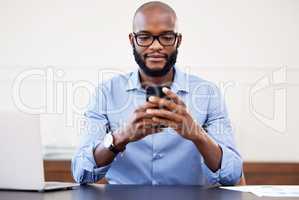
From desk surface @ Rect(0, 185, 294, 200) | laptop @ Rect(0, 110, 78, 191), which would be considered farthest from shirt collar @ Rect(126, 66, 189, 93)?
laptop @ Rect(0, 110, 78, 191)

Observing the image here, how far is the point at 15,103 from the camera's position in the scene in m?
3.24

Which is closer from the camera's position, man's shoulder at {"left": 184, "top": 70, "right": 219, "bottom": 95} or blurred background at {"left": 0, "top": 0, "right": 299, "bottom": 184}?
man's shoulder at {"left": 184, "top": 70, "right": 219, "bottom": 95}

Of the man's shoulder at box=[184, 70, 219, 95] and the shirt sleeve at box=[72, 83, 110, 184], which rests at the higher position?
the man's shoulder at box=[184, 70, 219, 95]

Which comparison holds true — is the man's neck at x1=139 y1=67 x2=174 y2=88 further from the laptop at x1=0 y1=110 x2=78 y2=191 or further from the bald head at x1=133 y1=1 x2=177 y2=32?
the laptop at x1=0 y1=110 x2=78 y2=191

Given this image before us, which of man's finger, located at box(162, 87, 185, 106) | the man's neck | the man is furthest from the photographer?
the man's neck

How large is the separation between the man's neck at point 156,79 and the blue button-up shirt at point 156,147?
0.02 meters

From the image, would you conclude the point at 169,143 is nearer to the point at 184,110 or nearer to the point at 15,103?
the point at 184,110

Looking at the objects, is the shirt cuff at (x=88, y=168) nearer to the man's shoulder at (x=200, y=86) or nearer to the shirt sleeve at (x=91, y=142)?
the shirt sleeve at (x=91, y=142)

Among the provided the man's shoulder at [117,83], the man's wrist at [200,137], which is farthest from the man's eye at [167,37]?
the man's wrist at [200,137]

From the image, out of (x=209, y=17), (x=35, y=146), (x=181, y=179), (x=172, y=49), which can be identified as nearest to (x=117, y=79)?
(x=172, y=49)

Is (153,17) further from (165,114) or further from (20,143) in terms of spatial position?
(20,143)

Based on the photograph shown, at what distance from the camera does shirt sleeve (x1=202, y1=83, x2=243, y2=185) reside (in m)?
1.92

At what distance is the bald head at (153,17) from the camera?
6.61 feet

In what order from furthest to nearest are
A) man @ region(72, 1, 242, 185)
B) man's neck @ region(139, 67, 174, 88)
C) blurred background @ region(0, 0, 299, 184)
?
blurred background @ region(0, 0, 299, 184) < man's neck @ region(139, 67, 174, 88) < man @ region(72, 1, 242, 185)
